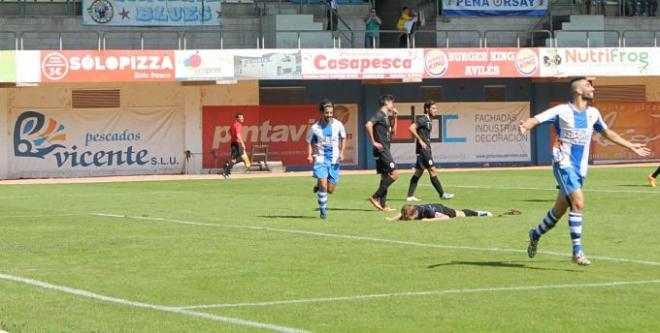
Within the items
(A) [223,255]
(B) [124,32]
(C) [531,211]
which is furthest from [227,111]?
(A) [223,255]

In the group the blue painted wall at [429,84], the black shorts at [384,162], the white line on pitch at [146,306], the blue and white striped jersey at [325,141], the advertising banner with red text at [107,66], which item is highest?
the advertising banner with red text at [107,66]

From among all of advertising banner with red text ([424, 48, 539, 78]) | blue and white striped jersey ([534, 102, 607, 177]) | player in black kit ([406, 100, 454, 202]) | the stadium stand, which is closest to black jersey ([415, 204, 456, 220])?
player in black kit ([406, 100, 454, 202])

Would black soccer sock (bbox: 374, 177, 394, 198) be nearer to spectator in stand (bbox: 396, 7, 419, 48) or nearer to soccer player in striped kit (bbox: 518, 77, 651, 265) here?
soccer player in striped kit (bbox: 518, 77, 651, 265)

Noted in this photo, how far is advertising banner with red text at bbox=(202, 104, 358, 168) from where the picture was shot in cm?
4950

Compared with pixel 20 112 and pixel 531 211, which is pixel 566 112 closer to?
pixel 531 211

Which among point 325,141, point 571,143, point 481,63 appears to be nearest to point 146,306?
point 571,143

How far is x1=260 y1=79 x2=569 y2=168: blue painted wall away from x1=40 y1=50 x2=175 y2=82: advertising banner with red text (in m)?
4.81

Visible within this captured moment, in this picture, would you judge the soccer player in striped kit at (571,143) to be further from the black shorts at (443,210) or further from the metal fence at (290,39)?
the metal fence at (290,39)

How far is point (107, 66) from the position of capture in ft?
152

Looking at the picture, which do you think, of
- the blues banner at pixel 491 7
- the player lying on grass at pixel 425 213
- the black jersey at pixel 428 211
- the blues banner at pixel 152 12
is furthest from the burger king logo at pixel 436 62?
the black jersey at pixel 428 211

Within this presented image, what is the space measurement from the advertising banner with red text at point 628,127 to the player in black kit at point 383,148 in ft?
93.8

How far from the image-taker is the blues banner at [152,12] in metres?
50.9

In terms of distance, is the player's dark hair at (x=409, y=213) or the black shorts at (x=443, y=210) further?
the black shorts at (x=443, y=210)

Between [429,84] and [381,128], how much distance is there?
26.9 m
